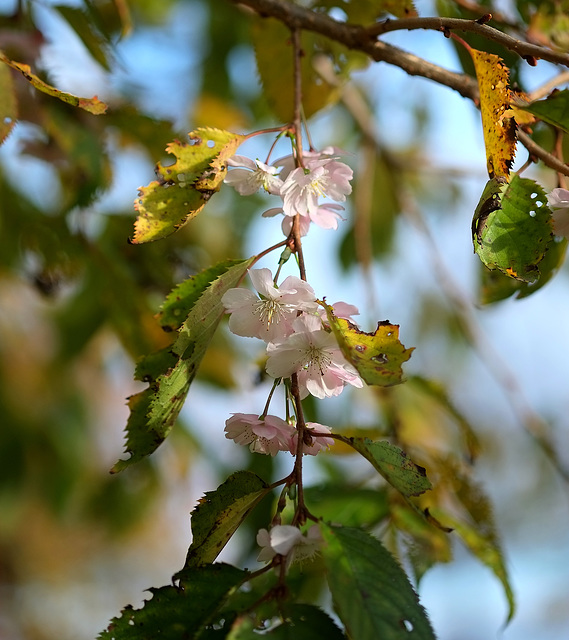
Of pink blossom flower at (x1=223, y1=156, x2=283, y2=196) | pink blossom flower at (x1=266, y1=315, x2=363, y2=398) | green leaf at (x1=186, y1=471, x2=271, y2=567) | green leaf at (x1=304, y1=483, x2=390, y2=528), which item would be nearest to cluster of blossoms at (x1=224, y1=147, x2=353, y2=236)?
pink blossom flower at (x1=223, y1=156, x2=283, y2=196)

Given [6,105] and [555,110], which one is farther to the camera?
[6,105]

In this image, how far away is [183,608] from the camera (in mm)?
513

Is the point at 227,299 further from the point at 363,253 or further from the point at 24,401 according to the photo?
the point at 24,401

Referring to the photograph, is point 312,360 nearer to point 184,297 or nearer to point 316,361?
point 316,361

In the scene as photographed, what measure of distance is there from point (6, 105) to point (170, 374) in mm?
342

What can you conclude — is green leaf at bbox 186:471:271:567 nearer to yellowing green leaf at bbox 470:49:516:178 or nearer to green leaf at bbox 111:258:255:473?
green leaf at bbox 111:258:255:473

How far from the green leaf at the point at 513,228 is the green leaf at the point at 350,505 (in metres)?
0.51

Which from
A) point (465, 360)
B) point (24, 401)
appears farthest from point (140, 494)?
point (465, 360)

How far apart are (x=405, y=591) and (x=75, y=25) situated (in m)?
0.81

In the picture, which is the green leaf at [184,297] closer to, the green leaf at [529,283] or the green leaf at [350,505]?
the green leaf at [529,283]

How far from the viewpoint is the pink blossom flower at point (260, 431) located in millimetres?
565

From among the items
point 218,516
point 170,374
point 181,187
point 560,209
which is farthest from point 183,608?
point 560,209

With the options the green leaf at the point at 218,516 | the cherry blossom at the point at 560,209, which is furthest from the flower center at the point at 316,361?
the cherry blossom at the point at 560,209

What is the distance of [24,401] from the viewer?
6.25 ft
